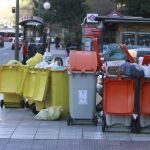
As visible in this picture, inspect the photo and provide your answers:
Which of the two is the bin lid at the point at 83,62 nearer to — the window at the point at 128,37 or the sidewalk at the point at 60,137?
the sidewalk at the point at 60,137

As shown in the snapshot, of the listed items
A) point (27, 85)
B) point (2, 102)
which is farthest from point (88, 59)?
point (2, 102)

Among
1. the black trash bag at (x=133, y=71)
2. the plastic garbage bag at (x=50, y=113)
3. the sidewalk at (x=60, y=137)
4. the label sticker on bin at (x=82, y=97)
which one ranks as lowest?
the sidewalk at (x=60, y=137)

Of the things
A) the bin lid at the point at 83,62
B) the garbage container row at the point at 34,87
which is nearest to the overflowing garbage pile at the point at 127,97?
the bin lid at the point at 83,62

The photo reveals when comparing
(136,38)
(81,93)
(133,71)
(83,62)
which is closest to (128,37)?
(136,38)

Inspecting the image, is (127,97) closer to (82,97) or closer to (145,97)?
(145,97)

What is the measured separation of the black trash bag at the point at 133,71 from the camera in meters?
9.65

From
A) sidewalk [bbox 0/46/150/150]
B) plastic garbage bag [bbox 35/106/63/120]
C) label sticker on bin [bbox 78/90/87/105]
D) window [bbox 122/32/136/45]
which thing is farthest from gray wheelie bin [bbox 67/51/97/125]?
window [bbox 122/32/136/45]

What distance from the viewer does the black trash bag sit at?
9648mm

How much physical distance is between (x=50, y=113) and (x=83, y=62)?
1355 millimetres

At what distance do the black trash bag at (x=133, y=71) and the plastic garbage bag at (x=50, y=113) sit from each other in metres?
2.04

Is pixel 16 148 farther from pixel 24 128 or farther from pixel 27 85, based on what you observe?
pixel 27 85

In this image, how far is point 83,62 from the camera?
10.6 meters

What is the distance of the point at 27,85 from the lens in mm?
12508

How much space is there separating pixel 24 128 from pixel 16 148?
1748mm
